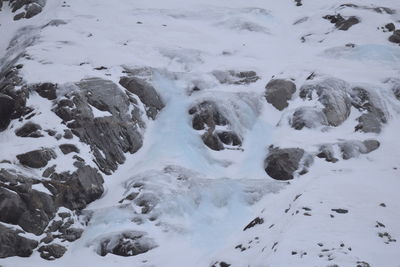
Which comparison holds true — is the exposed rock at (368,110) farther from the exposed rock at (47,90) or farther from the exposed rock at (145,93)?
the exposed rock at (47,90)

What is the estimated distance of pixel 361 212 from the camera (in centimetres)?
1459

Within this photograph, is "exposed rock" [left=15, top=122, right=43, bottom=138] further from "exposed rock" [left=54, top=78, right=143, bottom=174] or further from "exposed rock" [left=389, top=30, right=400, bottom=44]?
"exposed rock" [left=389, top=30, right=400, bottom=44]

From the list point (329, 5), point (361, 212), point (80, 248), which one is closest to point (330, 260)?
point (361, 212)

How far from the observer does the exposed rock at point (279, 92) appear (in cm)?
2504

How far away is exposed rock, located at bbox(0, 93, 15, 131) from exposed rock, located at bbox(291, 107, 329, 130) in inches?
491

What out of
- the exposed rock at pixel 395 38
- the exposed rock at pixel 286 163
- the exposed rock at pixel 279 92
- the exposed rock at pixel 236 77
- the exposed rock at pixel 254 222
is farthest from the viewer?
the exposed rock at pixel 395 38

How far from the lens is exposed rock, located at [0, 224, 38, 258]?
1517cm

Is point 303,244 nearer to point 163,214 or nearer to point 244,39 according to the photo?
point 163,214

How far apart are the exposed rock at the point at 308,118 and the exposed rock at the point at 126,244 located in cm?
1008

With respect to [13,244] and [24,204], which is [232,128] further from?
[13,244]

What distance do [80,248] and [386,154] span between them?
42.7ft

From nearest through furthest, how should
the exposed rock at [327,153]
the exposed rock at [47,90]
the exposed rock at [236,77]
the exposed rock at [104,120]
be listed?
the exposed rock at [104,120]
the exposed rock at [47,90]
the exposed rock at [327,153]
the exposed rock at [236,77]

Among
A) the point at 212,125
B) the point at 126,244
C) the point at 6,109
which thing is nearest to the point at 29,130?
the point at 6,109

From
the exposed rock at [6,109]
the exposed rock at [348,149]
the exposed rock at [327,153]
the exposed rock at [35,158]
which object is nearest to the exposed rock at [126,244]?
the exposed rock at [35,158]
